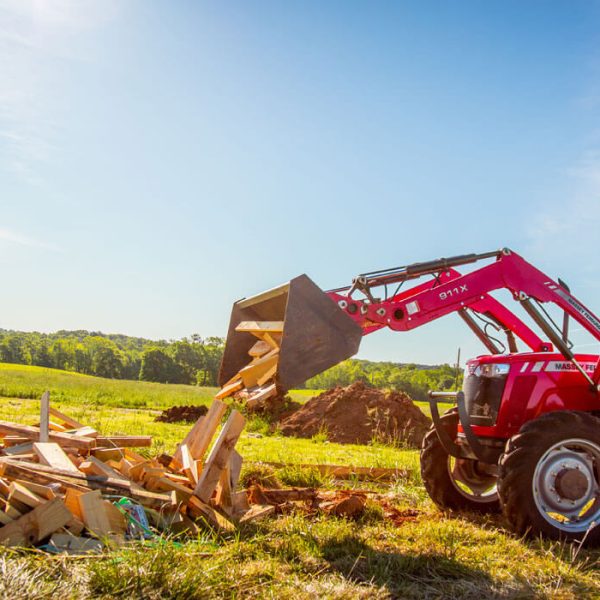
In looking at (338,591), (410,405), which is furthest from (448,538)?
(410,405)

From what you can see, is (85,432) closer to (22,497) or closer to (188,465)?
(188,465)

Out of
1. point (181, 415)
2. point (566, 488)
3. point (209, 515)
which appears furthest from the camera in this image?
point (181, 415)

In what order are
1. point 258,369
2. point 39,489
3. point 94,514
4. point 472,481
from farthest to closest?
point 472,481
point 258,369
point 39,489
point 94,514

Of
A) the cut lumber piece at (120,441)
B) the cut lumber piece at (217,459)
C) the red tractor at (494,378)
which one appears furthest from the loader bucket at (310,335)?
the cut lumber piece at (120,441)

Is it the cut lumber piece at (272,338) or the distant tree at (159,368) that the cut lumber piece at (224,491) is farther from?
the distant tree at (159,368)

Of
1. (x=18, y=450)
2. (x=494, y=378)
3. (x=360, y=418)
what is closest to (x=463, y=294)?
(x=494, y=378)

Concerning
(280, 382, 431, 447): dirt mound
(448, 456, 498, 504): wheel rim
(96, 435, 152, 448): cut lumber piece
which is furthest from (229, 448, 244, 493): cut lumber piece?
(280, 382, 431, 447): dirt mound

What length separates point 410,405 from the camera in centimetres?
1644

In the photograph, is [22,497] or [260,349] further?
[260,349]

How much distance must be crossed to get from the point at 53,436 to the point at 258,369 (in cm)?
216

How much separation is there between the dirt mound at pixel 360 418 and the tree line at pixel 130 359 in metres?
43.7

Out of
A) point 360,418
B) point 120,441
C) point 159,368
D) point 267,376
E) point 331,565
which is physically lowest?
point 331,565

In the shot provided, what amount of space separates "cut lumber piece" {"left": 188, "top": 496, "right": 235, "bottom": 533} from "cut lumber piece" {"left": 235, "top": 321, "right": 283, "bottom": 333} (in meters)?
1.68

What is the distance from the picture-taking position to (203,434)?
23.2 feet
